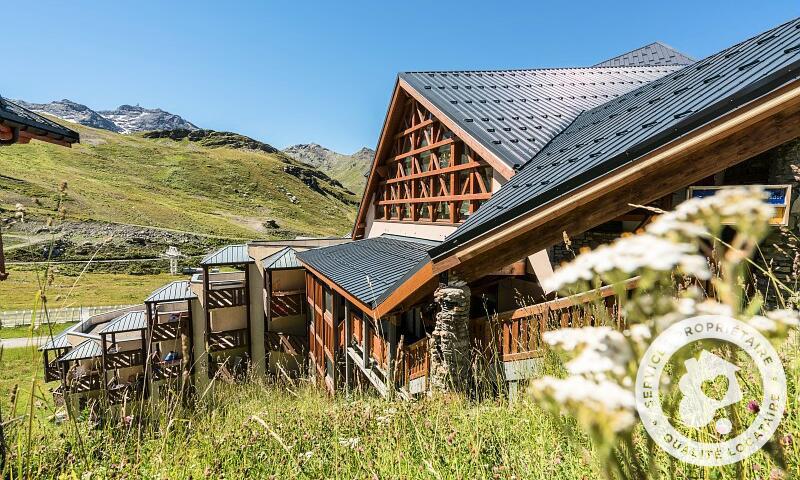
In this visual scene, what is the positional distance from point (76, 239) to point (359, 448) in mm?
61896

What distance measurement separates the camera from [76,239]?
5016cm

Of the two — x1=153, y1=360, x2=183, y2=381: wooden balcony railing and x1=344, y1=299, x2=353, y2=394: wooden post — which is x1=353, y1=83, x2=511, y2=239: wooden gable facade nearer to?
x1=344, y1=299, x2=353, y2=394: wooden post

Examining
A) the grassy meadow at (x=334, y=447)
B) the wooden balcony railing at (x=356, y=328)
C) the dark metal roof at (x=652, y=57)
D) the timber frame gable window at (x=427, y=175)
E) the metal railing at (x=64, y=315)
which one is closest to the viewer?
the grassy meadow at (x=334, y=447)

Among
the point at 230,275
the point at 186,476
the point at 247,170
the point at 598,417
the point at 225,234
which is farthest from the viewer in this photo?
the point at 247,170

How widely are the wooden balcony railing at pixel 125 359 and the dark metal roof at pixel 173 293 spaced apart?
99.1 inches

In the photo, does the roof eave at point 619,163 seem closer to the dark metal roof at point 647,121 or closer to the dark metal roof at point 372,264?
the dark metal roof at point 647,121

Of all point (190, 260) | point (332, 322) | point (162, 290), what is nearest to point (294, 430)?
point (332, 322)

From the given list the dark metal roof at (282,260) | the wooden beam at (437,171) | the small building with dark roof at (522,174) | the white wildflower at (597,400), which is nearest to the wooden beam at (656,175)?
the small building with dark roof at (522,174)

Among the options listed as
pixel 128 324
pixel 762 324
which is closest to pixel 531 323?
pixel 762 324

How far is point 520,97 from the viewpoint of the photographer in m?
11.2

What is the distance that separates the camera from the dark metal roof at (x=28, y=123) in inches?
Result: 228

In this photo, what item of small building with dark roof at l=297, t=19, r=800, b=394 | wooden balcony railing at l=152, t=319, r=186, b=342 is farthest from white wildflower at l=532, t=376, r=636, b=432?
wooden balcony railing at l=152, t=319, r=186, b=342


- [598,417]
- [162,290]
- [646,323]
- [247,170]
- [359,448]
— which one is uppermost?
[247,170]

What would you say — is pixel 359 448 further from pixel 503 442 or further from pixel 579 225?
pixel 579 225
